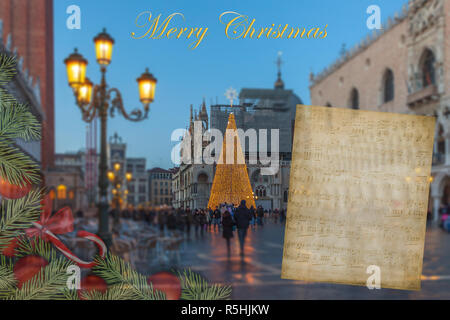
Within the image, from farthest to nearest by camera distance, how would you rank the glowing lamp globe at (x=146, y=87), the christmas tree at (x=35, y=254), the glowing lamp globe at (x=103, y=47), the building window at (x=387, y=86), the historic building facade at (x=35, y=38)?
the building window at (x=387, y=86), the historic building facade at (x=35, y=38), the glowing lamp globe at (x=103, y=47), the glowing lamp globe at (x=146, y=87), the christmas tree at (x=35, y=254)

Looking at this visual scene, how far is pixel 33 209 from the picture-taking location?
2.17 meters

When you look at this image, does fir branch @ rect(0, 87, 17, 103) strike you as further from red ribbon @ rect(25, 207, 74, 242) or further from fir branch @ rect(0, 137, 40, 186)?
red ribbon @ rect(25, 207, 74, 242)

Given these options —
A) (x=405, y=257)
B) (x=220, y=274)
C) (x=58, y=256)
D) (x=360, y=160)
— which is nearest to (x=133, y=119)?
(x=58, y=256)

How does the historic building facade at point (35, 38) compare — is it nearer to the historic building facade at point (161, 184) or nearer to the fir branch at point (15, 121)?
the fir branch at point (15, 121)

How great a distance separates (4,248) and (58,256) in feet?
0.86

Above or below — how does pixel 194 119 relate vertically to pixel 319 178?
above

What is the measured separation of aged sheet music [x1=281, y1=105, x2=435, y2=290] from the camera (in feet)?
6.66

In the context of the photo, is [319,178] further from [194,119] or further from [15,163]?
[15,163]

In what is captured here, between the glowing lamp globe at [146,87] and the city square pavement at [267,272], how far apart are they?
0.75 metres

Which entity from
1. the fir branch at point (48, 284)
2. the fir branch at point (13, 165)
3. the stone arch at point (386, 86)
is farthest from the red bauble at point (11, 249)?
the stone arch at point (386, 86)

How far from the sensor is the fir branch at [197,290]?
2.17m

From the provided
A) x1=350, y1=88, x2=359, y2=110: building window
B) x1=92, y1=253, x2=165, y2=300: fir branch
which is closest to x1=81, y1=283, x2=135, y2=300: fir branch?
x1=92, y1=253, x2=165, y2=300: fir branch

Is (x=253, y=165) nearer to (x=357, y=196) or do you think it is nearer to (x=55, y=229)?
(x=357, y=196)
